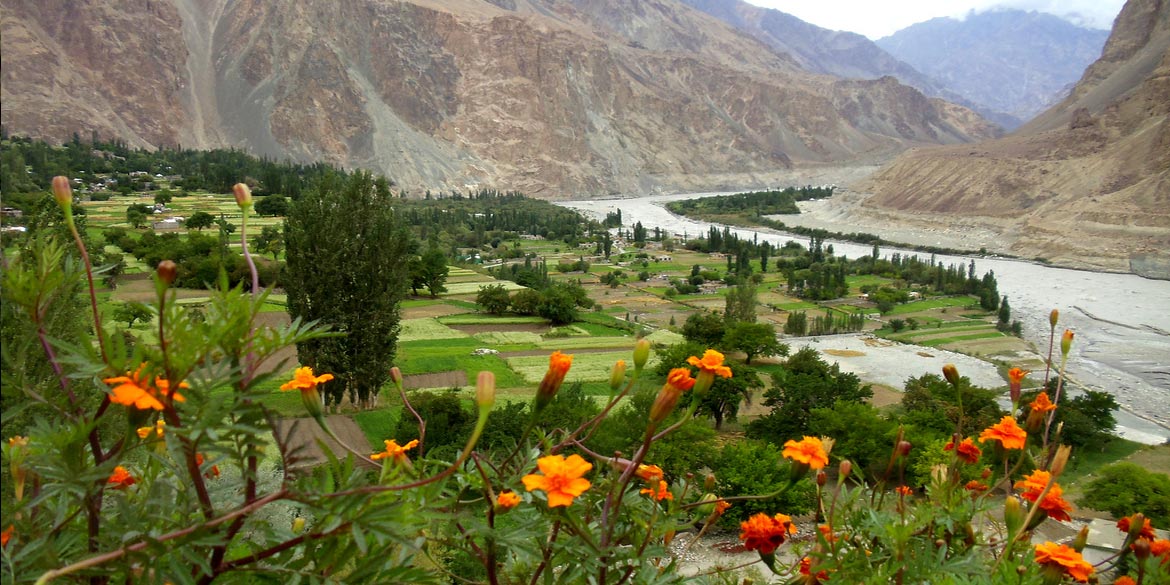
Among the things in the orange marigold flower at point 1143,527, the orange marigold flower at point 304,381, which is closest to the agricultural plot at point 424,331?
the orange marigold flower at point 304,381

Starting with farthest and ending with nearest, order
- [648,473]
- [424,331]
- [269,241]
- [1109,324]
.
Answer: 1. [1109,324]
2. [269,241]
3. [424,331]
4. [648,473]

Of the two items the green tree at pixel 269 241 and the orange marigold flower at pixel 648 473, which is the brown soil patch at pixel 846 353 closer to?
the green tree at pixel 269 241

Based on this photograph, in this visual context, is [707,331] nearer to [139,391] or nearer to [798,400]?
[798,400]

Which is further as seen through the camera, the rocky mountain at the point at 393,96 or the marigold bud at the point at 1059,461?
the rocky mountain at the point at 393,96

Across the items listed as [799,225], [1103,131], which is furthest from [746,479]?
[1103,131]

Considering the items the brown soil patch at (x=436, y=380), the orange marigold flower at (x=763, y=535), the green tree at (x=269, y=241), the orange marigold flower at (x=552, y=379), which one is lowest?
the brown soil patch at (x=436, y=380)

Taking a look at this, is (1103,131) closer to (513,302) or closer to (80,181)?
(513,302)

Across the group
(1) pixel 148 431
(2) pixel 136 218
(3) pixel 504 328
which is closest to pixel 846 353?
(3) pixel 504 328
